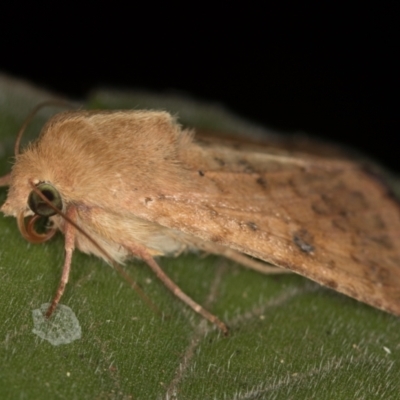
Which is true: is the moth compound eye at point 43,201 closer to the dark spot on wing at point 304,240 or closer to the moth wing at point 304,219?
the moth wing at point 304,219

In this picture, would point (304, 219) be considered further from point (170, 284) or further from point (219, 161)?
point (170, 284)

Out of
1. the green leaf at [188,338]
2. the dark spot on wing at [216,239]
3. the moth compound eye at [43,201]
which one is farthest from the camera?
the dark spot on wing at [216,239]

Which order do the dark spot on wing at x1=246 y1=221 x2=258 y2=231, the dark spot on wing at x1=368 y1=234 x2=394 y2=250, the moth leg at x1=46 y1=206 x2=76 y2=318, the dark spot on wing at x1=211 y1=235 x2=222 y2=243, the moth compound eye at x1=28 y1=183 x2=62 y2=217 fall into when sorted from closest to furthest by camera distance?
the moth leg at x1=46 y1=206 x2=76 y2=318, the moth compound eye at x1=28 y1=183 x2=62 y2=217, the dark spot on wing at x1=211 y1=235 x2=222 y2=243, the dark spot on wing at x1=246 y1=221 x2=258 y2=231, the dark spot on wing at x1=368 y1=234 x2=394 y2=250

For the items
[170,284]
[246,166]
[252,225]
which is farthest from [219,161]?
[170,284]

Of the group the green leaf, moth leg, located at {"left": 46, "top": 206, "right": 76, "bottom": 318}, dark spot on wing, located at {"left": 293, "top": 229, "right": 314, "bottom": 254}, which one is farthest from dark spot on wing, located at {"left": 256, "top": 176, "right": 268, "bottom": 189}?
moth leg, located at {"left": 46, "top": 206, "right": 76, "bottom": 318}

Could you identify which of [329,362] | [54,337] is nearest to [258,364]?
[329,362]

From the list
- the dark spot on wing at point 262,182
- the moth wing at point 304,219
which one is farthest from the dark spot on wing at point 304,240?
the dark spot on wing at point 262,182

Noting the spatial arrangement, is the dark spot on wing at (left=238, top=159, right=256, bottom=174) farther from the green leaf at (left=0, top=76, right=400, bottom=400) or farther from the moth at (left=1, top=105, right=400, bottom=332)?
the green leaf at (left=0, top=76, right=400, bottom=400)

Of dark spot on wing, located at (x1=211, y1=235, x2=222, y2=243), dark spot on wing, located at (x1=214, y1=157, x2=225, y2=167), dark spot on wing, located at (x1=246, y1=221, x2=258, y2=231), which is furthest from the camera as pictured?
dark spot on wing, located at (x1=214, y1=157, x2=225, y2=167)
